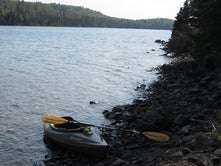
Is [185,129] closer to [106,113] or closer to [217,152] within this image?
[217,152]

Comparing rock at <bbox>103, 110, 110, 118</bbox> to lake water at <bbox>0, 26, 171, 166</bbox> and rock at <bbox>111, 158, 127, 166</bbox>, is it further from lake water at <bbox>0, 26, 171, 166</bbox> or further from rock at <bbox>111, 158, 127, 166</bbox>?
rock at <bbox>111, 158, 127, 166</bbox>

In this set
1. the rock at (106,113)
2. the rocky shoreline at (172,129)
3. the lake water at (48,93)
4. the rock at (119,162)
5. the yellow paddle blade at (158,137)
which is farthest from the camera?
the rock at (106,113)

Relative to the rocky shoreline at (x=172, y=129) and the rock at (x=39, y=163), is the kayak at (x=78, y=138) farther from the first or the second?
the rock at (x=39, y=163)

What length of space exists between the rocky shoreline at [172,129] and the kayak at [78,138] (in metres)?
0.45

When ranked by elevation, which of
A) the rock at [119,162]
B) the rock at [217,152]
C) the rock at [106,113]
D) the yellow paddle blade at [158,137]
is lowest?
the rock at [106,113]

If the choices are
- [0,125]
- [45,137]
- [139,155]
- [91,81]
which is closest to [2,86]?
[91,81]

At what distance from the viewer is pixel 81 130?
72.6 ft

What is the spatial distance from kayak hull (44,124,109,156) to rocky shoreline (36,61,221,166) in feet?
1.27

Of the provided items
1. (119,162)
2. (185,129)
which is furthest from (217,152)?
(185,129)

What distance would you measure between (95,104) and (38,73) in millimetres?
19688

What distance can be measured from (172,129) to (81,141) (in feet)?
17.0

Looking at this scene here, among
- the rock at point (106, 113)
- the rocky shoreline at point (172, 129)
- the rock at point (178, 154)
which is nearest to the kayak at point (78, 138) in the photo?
the rocky shoreline at point (172, 129)

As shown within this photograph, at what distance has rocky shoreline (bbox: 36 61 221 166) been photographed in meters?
17.2

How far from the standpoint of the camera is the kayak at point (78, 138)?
21.0m
